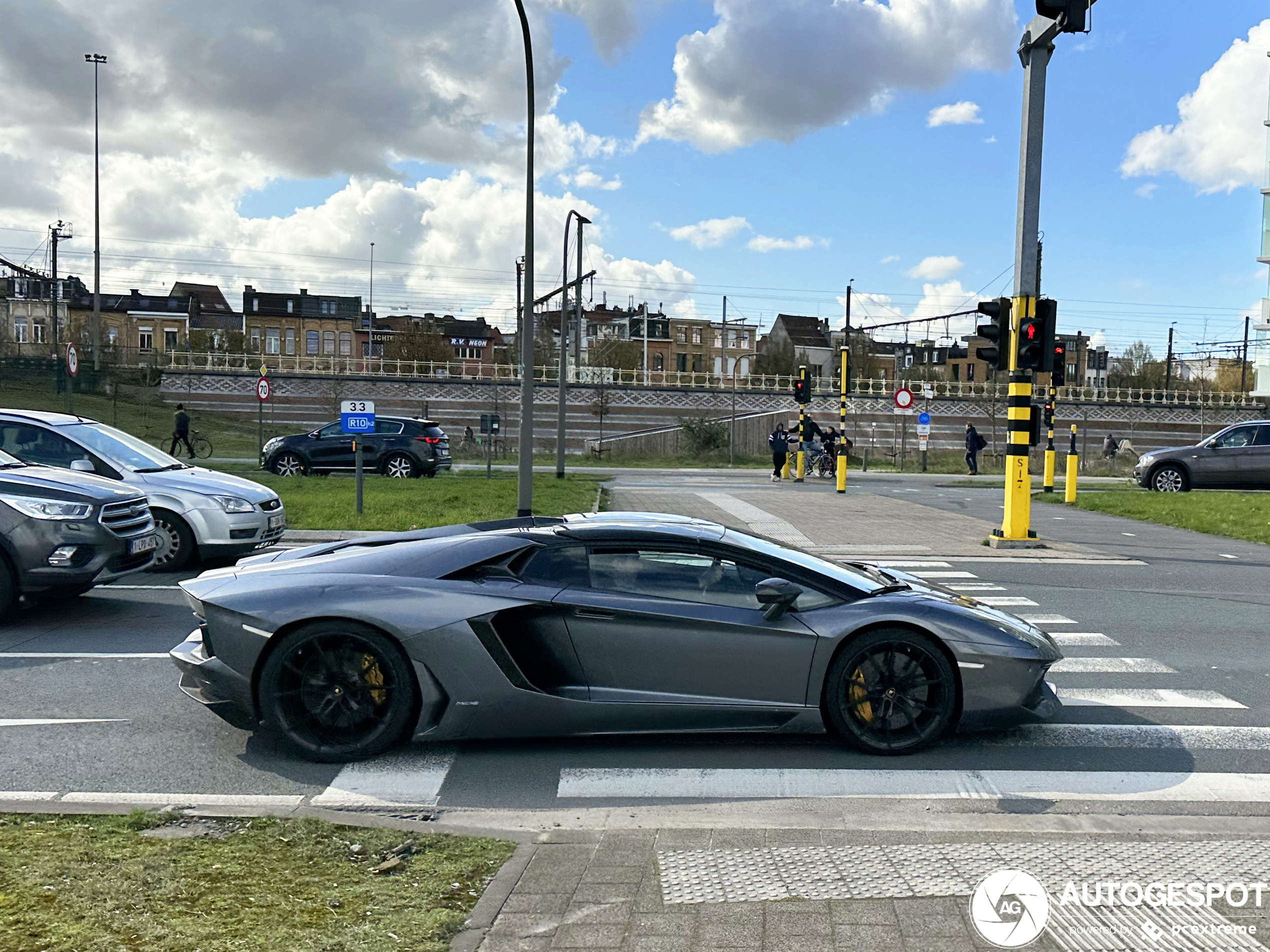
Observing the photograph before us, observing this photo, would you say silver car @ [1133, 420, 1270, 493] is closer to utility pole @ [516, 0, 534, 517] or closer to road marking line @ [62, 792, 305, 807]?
utility pole @ [516, 0, 534, 517]

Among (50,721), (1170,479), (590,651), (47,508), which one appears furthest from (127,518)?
(1170,479)

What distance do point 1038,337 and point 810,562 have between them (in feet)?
31.5

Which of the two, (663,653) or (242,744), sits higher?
(663,653)

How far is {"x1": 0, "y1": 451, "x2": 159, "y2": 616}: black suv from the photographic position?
8453mm

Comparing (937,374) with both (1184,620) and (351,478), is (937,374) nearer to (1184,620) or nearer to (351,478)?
(351,478)

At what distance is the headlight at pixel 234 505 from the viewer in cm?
1170

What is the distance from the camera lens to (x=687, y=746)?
578cm

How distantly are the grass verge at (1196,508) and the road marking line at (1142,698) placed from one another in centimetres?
1093

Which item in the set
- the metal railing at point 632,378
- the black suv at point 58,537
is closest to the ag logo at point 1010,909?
the black suv at point 58,537

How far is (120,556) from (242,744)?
382cm

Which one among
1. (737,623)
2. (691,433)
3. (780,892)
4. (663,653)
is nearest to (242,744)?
(663,653)

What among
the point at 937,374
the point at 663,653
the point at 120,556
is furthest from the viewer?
the point at 937,374

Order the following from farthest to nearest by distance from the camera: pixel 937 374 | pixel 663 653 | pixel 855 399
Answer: pixel 937 374 → pixel 855 399 → pixel 663 653

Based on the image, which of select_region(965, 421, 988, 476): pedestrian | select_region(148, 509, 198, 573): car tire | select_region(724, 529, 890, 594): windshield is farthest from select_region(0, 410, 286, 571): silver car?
select_region(965, 421, 988, 476): pedestrian
